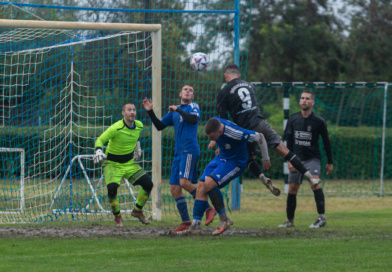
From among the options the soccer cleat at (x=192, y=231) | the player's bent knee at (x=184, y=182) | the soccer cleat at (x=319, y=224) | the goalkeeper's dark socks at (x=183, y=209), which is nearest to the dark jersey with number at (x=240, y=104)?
the player's bent knee at (x=184, y=182)

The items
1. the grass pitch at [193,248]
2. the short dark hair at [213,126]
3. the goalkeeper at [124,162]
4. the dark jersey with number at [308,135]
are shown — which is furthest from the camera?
the dark jersey with number at [308,135]

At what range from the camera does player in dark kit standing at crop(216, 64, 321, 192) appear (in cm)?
986

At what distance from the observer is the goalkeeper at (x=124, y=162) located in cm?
1048

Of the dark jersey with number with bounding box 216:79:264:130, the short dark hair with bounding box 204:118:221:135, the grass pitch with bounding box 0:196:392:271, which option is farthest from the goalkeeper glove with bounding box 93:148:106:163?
the dark jersey with number with bounding box 216:79:264:130

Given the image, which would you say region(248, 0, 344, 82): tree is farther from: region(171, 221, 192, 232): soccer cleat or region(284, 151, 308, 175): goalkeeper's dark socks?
region(171, 221, 192, 232): soccer cleat

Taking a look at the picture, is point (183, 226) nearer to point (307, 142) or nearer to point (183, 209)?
point (183, 209)

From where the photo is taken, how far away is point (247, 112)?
32.6 ft

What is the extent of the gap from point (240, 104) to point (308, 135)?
61.8 inches

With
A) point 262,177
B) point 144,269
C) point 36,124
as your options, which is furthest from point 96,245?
point 36,124

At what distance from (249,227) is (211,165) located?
1706 millimetres

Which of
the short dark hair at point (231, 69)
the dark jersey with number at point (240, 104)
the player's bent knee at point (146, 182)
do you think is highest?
the short dark hair at point (231, 69)

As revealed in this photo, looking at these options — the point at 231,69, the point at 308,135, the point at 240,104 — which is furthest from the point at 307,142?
the point at 231,69

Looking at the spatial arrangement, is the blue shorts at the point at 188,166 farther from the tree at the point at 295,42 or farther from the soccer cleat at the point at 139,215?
the tree at the point at 295,42

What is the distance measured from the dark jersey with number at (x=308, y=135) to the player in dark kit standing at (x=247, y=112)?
0.90 m
